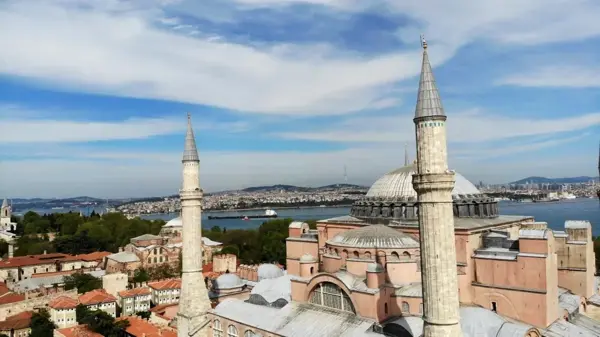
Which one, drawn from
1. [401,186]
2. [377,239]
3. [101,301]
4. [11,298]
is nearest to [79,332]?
[101,301]

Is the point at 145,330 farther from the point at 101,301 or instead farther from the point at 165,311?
the point at 101,301

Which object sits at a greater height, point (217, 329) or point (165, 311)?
point (217, 329)

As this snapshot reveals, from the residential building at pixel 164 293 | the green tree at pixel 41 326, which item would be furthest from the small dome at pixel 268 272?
the green tree at pixel 41 326

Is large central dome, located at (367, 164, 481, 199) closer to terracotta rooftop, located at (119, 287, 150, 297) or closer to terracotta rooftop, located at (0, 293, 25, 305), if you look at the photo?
terracotta rooftop, located at (119, 287, 150, 297)

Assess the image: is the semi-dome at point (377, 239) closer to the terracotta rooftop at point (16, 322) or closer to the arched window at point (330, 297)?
the arched window at point (330, 297)

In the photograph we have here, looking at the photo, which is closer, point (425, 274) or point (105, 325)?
point (425, 274)

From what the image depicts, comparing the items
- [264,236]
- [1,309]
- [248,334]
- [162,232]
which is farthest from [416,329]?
[162,232]
